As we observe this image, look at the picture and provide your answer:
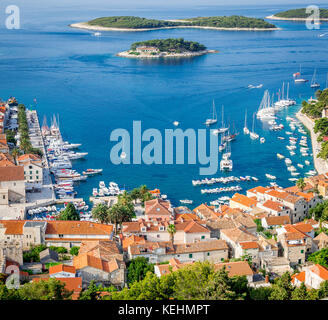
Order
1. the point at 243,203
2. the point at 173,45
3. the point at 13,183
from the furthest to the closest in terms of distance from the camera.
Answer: the point at 173,45 < the point at 13,183 < the point at 243,203

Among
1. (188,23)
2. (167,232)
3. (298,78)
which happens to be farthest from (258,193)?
(188,23)

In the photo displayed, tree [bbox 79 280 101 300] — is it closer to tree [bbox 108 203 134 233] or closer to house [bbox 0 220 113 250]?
house [bbox 0 220 113 250]

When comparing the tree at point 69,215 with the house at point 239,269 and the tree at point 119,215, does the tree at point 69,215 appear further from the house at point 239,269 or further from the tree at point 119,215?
the house at point 239,269

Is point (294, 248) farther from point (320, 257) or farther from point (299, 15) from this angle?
point (299, 15)

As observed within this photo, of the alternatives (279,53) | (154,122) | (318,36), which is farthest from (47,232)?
(318,36)

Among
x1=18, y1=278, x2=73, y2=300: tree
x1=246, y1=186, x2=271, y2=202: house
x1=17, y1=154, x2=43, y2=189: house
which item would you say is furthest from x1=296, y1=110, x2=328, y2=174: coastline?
x1=18, y1=278, x2=73, y2=300: tree
